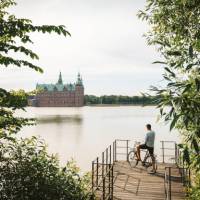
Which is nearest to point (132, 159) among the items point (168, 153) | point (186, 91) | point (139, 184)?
point (139, 184)

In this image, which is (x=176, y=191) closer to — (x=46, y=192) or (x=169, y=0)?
(x=46, y=192)

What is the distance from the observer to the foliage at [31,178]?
875 cm

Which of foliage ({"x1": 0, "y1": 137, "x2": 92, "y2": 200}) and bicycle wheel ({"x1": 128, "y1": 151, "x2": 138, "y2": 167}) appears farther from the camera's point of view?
bicycle wheel ({"x1": 128, "y1": 151, "x2": 138, "y2": 167})

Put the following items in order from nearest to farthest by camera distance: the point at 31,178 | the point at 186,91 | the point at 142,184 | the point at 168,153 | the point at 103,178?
the point at 186,91 → the point at 31,178 → the point at 103,178 → the point at 142,184 → the point at 168,153

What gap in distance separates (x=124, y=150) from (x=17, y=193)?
84.8ft

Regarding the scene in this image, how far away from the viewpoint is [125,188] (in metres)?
11.9

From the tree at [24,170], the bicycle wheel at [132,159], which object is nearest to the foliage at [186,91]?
the tree at [24,170]

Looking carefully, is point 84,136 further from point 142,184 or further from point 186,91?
point 186,91

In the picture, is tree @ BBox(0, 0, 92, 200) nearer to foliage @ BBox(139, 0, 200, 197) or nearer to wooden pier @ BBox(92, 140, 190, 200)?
wooden pier @ BBox(92, 140, 190, 200)

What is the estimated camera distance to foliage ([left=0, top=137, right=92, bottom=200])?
28.7 feet

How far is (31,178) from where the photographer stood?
8930 millimetres

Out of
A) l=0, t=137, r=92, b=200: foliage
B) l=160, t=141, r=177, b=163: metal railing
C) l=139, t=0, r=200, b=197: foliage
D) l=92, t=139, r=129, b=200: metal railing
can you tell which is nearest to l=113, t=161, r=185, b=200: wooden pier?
l=92, t=139, r=129, b=200: metal railing

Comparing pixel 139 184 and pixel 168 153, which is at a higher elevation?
pixel 139 184

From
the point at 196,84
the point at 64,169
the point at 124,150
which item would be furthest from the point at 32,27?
the point at 124,150
